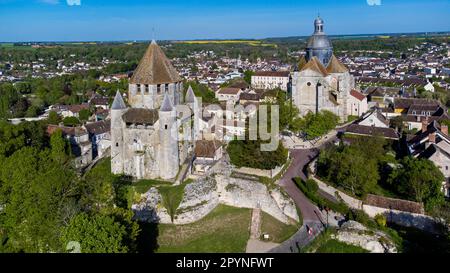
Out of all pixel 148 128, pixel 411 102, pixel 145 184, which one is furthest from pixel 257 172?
pixel 411 102

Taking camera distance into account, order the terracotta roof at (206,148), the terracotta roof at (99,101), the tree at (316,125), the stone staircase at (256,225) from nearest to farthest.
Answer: the stone staircase at (256,225) < the terracotta roof at (206,148) < the tree at (316,125) < the terracotta roof at (99,101)

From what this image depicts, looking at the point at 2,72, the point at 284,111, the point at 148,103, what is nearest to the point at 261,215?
the point at 148,103

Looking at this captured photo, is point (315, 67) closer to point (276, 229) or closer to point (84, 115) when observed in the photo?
point (276, 229)

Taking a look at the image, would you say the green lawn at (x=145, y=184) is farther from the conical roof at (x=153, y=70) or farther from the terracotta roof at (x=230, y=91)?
the terracotta roof at (x=230, y=91)

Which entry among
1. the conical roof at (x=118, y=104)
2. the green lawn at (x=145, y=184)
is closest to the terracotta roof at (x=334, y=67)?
the conical roof at (x=118, y=104)

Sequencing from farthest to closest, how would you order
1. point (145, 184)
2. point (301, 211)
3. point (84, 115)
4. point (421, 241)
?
point (84, 115) < point (145, 184) < point (301, 211) < point (421, 241)

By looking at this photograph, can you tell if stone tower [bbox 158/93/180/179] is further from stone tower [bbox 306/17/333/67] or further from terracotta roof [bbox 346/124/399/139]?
stone tower [bbox 306/17/333/67]

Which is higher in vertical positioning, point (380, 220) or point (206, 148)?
point (206, 148)
